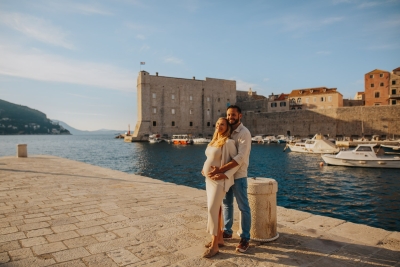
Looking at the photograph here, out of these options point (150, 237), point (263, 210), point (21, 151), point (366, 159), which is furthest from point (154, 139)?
point (263, 210)

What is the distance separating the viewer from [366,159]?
1555 centimetres

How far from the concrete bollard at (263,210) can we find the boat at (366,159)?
15.1 metres

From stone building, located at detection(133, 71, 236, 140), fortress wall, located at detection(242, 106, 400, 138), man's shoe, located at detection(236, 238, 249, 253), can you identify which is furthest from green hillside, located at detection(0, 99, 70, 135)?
man's shoe, located at detection(236, 238, 249, 253)

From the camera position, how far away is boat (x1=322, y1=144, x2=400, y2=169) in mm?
15258

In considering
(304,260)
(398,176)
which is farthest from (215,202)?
(398,176)

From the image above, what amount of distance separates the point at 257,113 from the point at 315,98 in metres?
10.2

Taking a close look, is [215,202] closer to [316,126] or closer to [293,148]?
[293,148]

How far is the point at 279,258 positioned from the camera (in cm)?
270

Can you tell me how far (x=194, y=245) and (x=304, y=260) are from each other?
1132 millimetres

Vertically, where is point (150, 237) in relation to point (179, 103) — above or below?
below

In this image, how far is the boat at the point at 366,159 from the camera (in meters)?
15.3

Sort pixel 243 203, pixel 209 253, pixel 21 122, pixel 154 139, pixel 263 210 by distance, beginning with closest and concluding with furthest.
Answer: pixel 209 253, pixel 243 203, pixel 263 210, pixel 154 139, pixel 21 122

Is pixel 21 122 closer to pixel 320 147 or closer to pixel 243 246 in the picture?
pixel 320 147

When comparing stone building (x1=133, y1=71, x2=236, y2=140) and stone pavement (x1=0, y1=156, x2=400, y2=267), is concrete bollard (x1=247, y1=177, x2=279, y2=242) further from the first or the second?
stone building (x1=133, y1=71, x2=236, y2=140)
